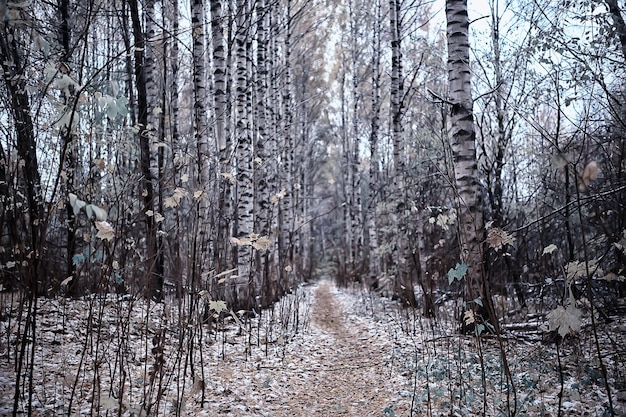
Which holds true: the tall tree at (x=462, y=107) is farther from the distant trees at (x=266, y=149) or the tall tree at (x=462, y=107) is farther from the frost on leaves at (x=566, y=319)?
the frost on leaves at (x=566, y=319)

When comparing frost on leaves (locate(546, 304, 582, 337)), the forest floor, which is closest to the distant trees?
frost on leaves (locate(546, 304, 582, 337))

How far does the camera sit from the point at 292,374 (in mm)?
4328

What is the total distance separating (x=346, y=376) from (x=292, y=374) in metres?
0.58

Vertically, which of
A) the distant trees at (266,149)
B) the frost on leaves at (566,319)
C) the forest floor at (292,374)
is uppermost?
the distant trees at (266,149)

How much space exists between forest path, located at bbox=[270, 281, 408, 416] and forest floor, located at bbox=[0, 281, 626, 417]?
1cm

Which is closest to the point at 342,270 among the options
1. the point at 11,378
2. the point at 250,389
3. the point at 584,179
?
the point at 250,389

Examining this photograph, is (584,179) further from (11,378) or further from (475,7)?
(475,7)

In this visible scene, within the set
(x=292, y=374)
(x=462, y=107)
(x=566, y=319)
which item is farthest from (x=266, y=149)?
(x=566, y=319)

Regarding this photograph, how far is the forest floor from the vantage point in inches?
112

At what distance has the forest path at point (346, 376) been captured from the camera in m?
3.44

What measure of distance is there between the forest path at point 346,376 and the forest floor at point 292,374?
0.01 m

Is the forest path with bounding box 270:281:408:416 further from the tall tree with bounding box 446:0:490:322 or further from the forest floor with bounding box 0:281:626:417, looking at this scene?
the tall tree with bounding box 446:0:490:322

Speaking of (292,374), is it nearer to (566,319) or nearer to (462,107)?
(566,319)

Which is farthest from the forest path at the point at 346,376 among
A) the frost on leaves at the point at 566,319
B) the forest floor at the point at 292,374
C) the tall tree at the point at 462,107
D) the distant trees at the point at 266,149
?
the tall tree at the point at 462,107
